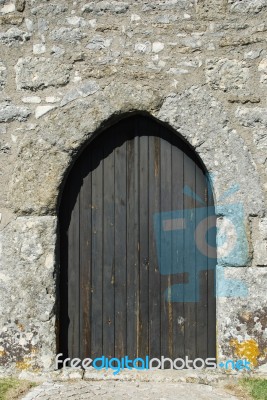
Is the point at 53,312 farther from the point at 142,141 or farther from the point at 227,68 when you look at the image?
the point at 227,68

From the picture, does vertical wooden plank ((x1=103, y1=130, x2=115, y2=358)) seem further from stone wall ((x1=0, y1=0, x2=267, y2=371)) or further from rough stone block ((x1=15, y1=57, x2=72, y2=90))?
rough stone block ((x1=15, y1=57, x2=72, y2=90))

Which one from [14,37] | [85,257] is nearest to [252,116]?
[85,257]

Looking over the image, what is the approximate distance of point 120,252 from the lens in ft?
12.3

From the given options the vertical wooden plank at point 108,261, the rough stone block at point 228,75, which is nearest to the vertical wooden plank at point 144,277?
the vertical wooden plank at point 108,261

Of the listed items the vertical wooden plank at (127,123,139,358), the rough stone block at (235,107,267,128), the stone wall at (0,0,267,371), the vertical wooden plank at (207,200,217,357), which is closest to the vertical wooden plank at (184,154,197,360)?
the vertical wooden plank at (207,200,217,357)

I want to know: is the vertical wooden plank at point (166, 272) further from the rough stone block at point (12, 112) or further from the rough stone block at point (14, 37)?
the rough stone block at point (14, 37)

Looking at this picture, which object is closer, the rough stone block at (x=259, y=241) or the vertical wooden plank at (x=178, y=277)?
the rough stone block at (x=259, y=241)

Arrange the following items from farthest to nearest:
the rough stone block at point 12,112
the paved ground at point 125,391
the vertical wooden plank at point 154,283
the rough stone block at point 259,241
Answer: the vertical wooden plank at point 154,283
the rough stone block at point 12,112
the rough stone block at point 259,241
the paved ground at point 125,391

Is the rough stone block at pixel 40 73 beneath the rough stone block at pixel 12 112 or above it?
above

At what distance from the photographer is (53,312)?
3.57 m

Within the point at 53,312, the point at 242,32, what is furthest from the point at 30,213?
the point at 242,32

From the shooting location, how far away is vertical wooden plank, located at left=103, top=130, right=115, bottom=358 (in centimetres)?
375

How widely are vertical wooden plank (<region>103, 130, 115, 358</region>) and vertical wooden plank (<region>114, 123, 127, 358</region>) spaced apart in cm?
3

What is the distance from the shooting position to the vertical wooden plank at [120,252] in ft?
12.3
